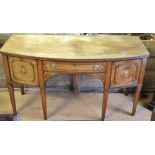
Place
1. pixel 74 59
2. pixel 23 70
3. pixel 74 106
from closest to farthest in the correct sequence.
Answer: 1. pixel 74 59
2. pixel 23 70
3. pixel 74 106

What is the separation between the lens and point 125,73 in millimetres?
1497

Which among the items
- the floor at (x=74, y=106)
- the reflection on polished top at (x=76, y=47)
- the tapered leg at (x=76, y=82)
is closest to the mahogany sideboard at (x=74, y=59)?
the reflection on polished top at (x=76, y=47)

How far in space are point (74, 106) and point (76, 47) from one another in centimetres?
64

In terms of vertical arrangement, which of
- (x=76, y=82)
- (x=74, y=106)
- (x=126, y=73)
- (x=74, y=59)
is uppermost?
(x=74, y=59)

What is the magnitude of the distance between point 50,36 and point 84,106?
703 millimetres

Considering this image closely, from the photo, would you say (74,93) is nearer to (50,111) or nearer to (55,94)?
(55,94)

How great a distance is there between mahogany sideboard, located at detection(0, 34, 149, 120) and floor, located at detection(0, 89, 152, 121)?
1.10 ft

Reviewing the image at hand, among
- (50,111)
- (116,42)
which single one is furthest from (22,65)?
(116,42)

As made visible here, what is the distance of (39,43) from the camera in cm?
155

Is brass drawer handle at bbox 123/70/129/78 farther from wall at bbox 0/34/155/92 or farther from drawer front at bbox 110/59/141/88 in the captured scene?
wall at bbox 0/34/155/92

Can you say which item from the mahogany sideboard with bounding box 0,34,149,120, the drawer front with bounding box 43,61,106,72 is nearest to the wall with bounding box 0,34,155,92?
the mahogany sideboard with bounding box 0,34,149,120

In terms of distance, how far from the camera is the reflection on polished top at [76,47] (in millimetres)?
1396

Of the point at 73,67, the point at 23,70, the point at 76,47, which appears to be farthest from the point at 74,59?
the point at 23,70

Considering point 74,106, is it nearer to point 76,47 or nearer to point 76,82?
point 76,82
